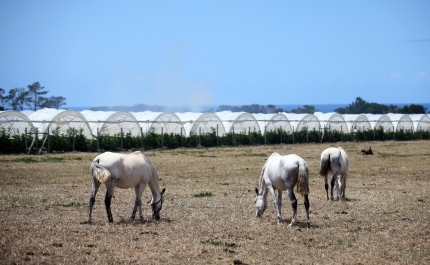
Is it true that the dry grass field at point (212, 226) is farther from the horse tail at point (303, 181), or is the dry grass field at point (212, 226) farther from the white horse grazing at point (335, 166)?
the horse tail at point (303, 181)

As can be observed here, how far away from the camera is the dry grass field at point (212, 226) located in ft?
31.3

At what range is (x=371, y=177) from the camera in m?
22.4

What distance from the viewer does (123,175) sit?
12750 millimetres

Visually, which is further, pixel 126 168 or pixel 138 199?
pixel 138 199

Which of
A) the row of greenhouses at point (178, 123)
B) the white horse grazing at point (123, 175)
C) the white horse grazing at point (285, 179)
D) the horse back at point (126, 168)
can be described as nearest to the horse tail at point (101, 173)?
the white horse grazing at point (123, 175)

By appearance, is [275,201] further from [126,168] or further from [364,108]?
[364,108]

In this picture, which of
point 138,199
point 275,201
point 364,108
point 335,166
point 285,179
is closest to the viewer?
point 285,179

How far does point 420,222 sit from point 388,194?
15.1 ft

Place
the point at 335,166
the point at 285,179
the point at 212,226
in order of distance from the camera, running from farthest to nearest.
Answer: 1. the point at 335,166
2. the point at 285,179
3. the point at 212,226

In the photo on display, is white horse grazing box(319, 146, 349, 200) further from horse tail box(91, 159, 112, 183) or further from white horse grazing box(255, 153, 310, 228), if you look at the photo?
horse tail box(91, 159, 112, 183)

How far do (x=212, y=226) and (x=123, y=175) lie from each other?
7.63ft

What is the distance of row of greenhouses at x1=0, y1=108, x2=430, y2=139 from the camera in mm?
39719

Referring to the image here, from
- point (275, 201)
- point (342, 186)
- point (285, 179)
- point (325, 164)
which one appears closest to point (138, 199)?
point (275, 201)

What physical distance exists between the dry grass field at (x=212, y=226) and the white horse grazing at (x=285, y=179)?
46cm
